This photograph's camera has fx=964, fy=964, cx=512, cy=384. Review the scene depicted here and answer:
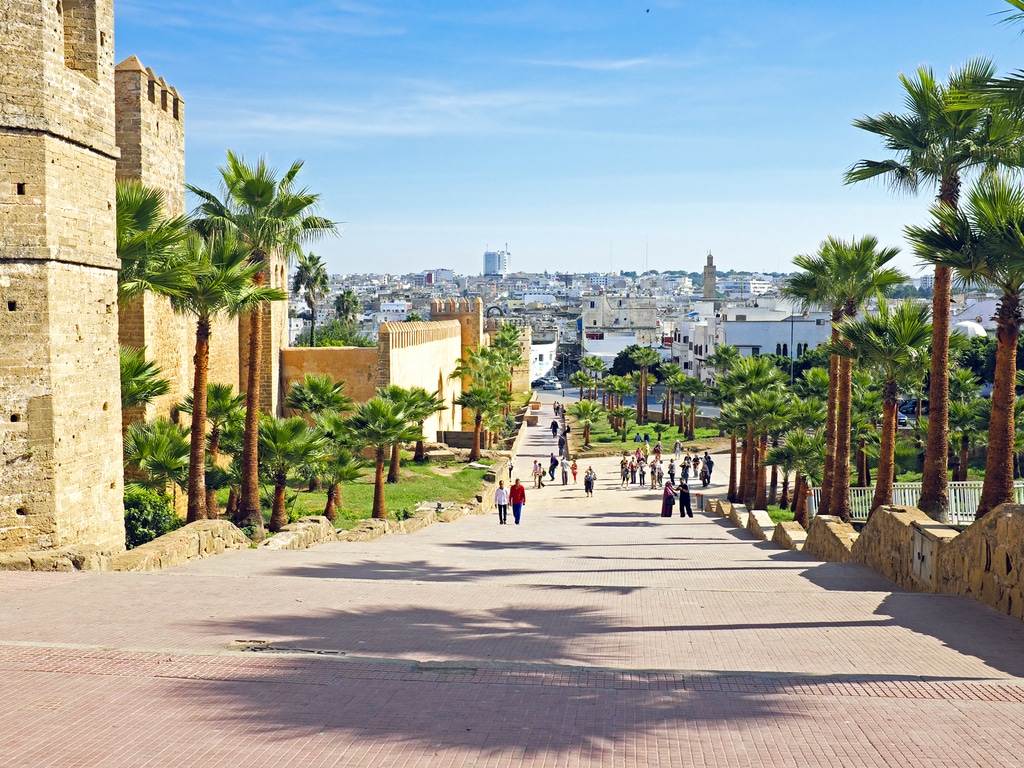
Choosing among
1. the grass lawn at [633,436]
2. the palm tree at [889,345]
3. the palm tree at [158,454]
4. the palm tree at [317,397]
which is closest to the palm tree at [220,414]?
the palm tree at [158,454]

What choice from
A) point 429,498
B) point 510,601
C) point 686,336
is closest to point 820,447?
point 429,498

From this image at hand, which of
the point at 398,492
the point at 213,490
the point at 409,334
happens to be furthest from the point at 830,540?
the point at 409,334

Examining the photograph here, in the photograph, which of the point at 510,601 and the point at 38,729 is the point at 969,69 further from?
the point at 38,729

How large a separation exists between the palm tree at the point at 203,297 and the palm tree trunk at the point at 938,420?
32.8ft

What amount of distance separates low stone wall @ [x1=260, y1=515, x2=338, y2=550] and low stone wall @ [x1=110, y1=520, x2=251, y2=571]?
1.53 feet

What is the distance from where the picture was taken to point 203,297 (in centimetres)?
1465

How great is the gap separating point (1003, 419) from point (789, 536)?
524cm

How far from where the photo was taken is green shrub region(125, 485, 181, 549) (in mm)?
13336

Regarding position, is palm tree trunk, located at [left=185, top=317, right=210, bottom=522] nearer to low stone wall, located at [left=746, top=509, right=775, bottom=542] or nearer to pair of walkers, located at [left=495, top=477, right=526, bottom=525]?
pair of walkers, located at [left=495, top=477, right=526, bottom=525]

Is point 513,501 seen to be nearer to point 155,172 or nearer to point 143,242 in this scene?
point 143,242

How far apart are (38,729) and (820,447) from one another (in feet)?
65.2

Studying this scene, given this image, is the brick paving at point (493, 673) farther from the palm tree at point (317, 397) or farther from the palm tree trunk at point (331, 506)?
the palm tree at point (317, 397)

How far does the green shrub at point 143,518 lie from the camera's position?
13.3 m

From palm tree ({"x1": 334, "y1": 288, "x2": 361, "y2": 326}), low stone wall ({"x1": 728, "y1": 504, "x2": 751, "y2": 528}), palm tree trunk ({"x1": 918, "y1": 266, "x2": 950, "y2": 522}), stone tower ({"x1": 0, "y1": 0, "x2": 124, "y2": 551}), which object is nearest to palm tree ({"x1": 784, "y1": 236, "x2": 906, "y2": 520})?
low stone wall ({"x1": 728, "y1": 504, "x2": 751, "y2": 528})
